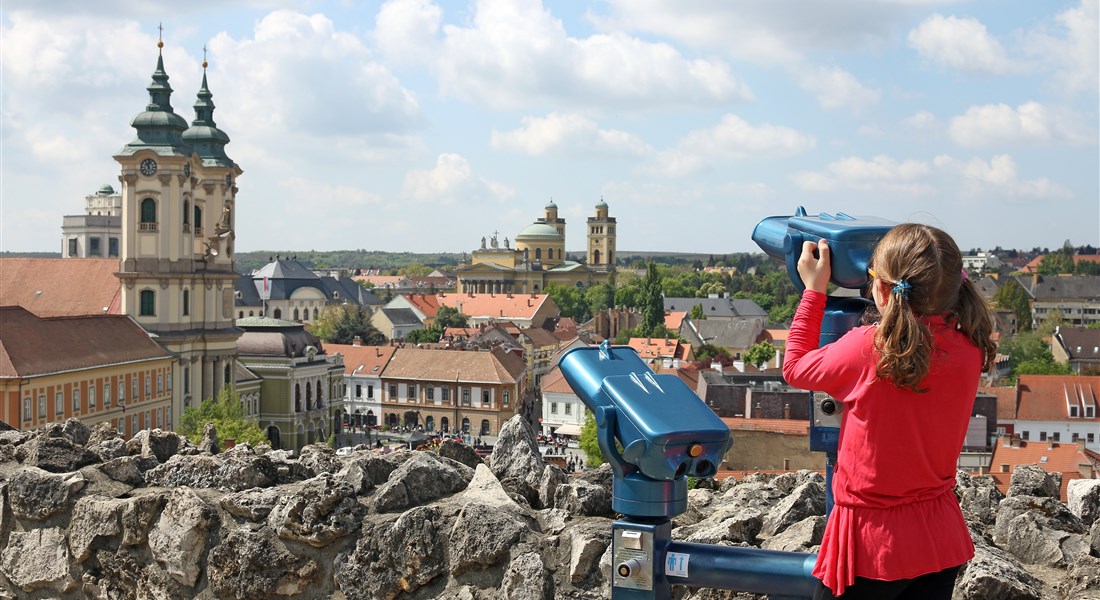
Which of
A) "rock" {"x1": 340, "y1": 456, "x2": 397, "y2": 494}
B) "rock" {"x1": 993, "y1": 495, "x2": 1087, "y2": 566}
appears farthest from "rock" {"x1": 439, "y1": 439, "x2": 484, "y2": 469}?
"rock" {"x1": 993, "y1": 495, "x2": 1087, "y2": 566}

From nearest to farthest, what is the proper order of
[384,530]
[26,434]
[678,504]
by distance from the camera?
[678,504], [384,530], [26,434]

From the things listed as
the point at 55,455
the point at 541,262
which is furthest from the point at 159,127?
the point at 541,262

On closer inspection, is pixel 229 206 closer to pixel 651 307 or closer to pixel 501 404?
pixel 501 404

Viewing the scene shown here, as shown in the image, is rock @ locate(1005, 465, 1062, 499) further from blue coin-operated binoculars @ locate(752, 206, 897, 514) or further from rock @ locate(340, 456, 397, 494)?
rock @ locate(340, 456, 397, 494)

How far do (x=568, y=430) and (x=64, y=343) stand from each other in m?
23.4

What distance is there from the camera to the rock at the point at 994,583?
11.7ft

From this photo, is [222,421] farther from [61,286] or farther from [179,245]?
[61,286]

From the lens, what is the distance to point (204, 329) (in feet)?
176

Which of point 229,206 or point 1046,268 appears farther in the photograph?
point 1046,268

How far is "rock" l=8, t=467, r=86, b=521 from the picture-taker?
475 cm

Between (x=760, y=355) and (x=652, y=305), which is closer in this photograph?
(x=760, y=355)

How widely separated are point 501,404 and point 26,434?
56.6 metres

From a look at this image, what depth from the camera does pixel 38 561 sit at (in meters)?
4.72

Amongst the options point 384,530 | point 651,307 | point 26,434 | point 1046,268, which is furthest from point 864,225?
point 1046,268
